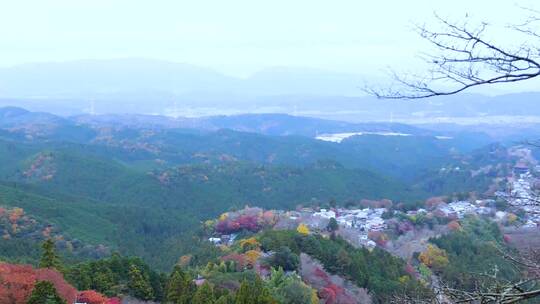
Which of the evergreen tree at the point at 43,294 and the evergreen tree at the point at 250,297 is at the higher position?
the evergreen tree at the point at 43,294

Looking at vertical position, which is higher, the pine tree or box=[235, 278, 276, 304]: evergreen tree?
the pine tree

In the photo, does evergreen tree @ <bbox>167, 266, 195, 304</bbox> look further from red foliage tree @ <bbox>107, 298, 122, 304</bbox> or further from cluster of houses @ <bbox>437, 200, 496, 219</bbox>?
cluster of houses @ <bbox>437, 200, 496, 219</bbox>

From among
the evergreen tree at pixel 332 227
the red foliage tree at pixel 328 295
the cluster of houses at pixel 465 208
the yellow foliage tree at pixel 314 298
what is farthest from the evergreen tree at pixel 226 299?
the cluster of houses at pixel 465 208

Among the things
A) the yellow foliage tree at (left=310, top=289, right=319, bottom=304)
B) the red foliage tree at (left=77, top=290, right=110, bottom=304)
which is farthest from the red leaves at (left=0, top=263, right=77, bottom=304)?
the yellow foliage tree at (left=310, top=289, right=319, bottom=304)

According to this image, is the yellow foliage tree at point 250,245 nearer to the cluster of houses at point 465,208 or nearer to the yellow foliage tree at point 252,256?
the yellow foliage tree at point 252,256

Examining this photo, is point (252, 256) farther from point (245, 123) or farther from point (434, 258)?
point (245, 123)

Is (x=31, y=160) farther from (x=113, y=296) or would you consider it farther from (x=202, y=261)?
(x=113, y=296)

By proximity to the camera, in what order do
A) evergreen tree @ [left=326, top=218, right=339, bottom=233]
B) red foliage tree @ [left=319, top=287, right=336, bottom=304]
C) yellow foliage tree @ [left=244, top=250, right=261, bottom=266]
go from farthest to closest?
evergreen tree @ [left=326, top=218, right=339, bottom=233] → yellow foliage tree @ [left=244, top=250, right=261, bottom=266] → red foliage tree @ [left=319, top=287, right=336, bottom=304]
